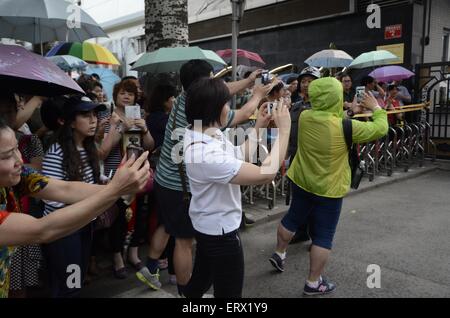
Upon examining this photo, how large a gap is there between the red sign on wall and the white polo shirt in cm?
927

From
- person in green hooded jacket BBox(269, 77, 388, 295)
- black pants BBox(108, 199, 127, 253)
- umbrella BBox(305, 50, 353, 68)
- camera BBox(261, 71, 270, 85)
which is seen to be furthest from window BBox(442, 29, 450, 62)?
black pants BBox(108, 199, 127, 253)

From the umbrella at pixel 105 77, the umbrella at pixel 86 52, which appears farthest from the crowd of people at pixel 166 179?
the umbrella at pixel 105 77

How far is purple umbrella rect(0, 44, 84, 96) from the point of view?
228cm

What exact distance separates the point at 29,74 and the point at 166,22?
9.41 feet

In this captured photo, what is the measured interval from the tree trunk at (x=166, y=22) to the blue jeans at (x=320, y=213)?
8.31ft

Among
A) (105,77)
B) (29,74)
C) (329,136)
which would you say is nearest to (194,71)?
(29,74)

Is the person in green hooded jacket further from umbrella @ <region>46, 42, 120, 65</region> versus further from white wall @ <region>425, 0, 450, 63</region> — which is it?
white wall @ <region>425, 0, 450, 63</region>

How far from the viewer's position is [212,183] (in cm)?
231

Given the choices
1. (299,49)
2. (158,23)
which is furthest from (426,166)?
(158,23)

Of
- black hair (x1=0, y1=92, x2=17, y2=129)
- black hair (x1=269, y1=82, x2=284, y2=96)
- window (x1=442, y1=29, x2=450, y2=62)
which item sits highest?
window (x1=442, y1=29, x2=450, y2=62)

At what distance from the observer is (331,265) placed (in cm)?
394

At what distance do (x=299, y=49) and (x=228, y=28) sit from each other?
3042mm

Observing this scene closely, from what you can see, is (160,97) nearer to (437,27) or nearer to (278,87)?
(278,87)

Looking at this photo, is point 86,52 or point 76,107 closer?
point 76,107
